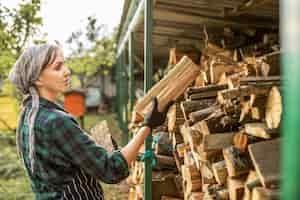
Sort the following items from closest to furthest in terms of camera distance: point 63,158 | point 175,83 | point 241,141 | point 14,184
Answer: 1. point 63,158
2. point 241,141
3. point 175,83
4. point 14,184

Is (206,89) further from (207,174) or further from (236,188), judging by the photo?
(236,188)

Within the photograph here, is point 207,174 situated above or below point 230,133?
below

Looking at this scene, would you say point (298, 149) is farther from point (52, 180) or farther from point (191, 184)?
point (191, 184)

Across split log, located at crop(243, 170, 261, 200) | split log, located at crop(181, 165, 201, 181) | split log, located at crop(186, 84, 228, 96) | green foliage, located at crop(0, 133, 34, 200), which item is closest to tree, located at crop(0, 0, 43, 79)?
green foliage, located at crop(0, 133, 34, 200)

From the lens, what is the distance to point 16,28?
15.9 feet

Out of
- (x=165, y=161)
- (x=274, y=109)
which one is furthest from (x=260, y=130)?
(x=165, y=161)

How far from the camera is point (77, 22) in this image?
1515 centimetres

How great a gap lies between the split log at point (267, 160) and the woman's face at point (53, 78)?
2.87ft

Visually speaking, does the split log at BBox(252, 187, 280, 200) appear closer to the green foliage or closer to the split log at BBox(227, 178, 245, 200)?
the split log at BBox(227, 178, 245, 200)

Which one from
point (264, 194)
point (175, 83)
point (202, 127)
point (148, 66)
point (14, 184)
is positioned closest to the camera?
point (264, 194)

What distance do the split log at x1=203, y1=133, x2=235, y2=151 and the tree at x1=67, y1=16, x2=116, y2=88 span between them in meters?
9.38

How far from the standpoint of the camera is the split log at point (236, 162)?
1.68 metres

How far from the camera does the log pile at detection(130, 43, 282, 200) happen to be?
1.50 m

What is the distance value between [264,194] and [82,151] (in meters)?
0.73
